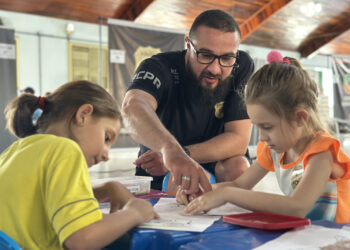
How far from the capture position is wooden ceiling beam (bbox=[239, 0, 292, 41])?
28.9 ft

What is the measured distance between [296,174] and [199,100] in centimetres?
98

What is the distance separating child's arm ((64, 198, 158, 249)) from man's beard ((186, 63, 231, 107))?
120 cm

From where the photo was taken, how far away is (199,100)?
2.15 meters

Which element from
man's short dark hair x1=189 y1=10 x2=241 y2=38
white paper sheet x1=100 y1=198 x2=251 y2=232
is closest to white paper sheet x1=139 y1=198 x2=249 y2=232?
white paper sheet x1=100 y1=198 x2=251 y2=232

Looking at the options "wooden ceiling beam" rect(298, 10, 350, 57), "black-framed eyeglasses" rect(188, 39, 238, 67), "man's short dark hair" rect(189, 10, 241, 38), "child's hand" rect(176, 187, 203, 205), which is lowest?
"child's hand" rect(176, 187, 203, 205)

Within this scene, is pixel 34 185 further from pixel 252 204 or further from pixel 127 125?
pixel 127 125

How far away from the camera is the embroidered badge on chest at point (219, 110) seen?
2.18 meters

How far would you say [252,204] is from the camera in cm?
103

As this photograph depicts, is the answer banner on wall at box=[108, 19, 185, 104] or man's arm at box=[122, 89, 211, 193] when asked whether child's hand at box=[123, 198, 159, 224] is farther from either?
banner on wall at box=[108, 19, 185, 104]

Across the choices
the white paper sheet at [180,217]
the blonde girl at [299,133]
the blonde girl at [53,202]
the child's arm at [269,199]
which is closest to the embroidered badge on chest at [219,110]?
the blonde girl at [299,133]

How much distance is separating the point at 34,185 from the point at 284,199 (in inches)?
24.9

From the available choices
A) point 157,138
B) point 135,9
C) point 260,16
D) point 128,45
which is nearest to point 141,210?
point 157,138

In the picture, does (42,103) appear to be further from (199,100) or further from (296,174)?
(199,100)

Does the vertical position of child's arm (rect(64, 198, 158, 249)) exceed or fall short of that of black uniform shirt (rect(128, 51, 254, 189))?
it falls short
